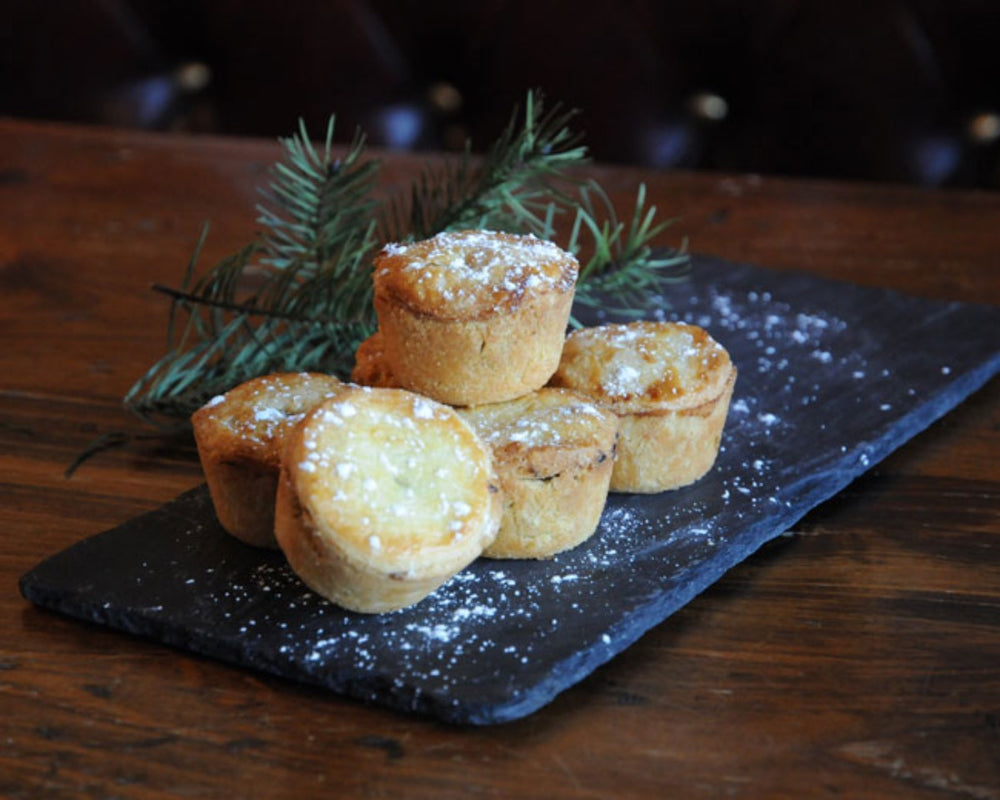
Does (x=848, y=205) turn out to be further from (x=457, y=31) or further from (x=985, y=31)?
(x=457, y=31)

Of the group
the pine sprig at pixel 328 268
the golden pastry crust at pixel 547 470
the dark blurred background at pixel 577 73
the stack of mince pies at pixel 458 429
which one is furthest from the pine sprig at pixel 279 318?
the dark blurred background at pixel 577 73

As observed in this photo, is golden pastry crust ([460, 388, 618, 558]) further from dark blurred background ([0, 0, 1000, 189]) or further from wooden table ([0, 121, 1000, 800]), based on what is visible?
dark blurred background ([0, 0, 1000, 189])

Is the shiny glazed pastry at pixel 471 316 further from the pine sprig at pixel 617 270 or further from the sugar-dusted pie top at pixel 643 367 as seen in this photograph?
the pine sprig at pixel 617 270

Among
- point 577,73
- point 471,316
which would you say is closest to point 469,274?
point 471,316

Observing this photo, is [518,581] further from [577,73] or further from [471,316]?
[577,73]

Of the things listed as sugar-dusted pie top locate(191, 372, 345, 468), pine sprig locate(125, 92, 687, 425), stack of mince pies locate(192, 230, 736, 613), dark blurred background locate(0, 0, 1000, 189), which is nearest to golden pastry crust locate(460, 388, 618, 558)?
stack of mince pies locate(192, 230, 736, 613)

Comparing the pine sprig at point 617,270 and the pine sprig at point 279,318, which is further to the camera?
the pine sprig at point 617,270
